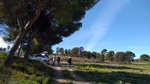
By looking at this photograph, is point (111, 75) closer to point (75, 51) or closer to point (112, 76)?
point (112, 76)

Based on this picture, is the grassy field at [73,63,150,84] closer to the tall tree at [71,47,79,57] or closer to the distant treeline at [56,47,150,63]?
the distant treeline at [56,47,150,63]

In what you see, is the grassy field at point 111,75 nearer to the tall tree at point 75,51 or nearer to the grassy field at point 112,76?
the grassy field at point 112,76

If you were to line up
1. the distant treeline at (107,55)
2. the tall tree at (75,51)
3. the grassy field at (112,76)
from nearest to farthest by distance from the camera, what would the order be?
the grassy field at (112,76) → the distant treeline at (107,55) → the tall tree at (75,51)

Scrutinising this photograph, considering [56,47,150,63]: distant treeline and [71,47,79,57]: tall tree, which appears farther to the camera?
[71,47,79,57]: tall tree

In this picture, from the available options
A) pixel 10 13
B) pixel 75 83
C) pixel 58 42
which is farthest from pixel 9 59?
pixel 58 42

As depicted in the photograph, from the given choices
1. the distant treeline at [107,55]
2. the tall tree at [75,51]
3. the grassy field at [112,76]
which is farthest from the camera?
the tall tree at [75,51]

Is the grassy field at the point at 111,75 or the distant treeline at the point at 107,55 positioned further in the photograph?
the distant treeline at the point at 107,55

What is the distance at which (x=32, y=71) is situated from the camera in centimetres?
1025

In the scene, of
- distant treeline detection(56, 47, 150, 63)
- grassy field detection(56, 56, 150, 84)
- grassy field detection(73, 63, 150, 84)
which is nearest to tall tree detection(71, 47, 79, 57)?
distant treeline detection(56, 47, 150, 63)

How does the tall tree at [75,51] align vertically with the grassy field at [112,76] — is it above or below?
above

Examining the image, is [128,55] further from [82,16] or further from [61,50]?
[82,16]

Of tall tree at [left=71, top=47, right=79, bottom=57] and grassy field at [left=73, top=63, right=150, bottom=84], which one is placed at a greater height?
tall tree at [left=71, top=47, right=79, bottom=57]

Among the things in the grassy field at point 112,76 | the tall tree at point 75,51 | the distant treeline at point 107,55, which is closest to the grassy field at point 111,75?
the grassy field at point 112,76

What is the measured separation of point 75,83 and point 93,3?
25.0 feet
